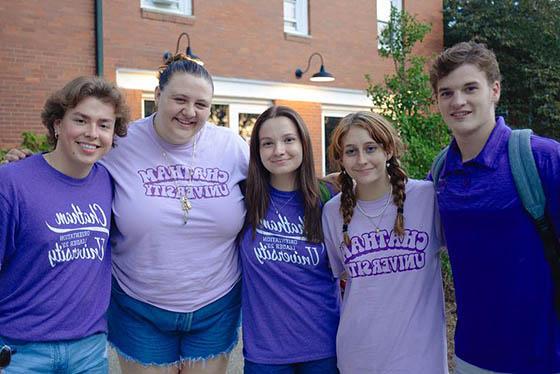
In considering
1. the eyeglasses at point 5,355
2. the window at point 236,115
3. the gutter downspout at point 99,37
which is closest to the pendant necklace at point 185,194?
the eyeglasses at point 5,355

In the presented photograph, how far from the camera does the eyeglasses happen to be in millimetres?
2363

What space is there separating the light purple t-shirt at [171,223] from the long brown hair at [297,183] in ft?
0.32

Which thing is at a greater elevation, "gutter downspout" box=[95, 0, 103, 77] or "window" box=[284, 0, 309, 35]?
"window" box=[284, 0, 309, 35]

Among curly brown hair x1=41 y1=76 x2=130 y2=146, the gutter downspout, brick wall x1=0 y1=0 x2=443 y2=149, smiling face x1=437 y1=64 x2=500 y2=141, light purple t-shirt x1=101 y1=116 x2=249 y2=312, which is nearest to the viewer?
smiling face x1=437 y1=64 x2=500 y2=141

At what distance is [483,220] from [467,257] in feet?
0.62

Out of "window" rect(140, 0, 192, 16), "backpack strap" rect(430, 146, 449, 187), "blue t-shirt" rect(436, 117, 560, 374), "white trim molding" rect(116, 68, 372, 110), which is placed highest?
"window" rect(140, 0, 192, 16)

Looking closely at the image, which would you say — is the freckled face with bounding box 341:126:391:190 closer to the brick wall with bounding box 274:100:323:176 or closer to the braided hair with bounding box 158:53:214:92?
the braided hair with bounding box 158:53:214:92

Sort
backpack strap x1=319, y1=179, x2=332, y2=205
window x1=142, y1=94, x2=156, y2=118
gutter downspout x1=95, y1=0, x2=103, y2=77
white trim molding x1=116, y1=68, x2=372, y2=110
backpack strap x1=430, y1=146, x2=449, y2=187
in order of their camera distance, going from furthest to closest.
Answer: window x1=142, y1=94, x2=156, y2=118 → white trim molding x1=116, y1=68, x2=372, y2=110 → gutter downspout x1=95, y1=0, x2=103, y2=77 → backpack strap x1=319, y1=179, x2=332, y2=205 → backpack strap x1=430, y1=146, x2=449, y2=187

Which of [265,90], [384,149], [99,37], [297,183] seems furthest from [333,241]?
[265,90]

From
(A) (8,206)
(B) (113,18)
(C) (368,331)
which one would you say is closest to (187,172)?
(A) (8,206)

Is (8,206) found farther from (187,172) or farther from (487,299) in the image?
(487,299)

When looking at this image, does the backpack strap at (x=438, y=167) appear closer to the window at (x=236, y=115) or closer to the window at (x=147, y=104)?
the window at (x=147, y=104)

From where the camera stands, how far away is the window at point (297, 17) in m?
12.7

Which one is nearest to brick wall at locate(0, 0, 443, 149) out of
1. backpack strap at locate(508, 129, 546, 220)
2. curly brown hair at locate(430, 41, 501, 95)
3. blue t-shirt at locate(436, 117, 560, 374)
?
curly brown hair at locate(430, 41, 501, 95)
